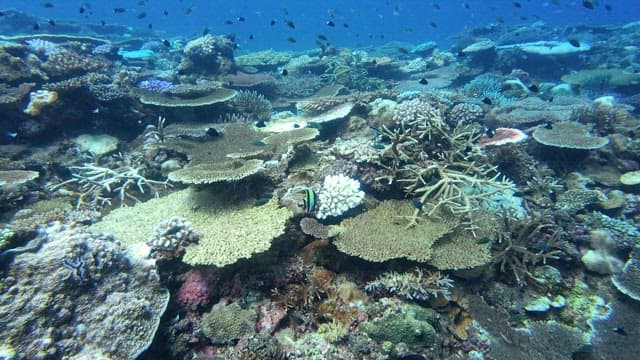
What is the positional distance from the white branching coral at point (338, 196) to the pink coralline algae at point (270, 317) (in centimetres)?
142

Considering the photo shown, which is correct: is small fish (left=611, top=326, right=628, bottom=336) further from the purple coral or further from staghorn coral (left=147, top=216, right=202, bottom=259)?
the purple coral

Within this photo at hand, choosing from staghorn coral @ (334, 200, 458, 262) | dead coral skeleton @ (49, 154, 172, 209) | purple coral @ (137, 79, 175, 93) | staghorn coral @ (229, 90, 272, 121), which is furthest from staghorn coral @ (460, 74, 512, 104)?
dead coral skeleton @ (49, 154, 172, 209)

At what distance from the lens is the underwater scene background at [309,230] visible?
392 centimetres

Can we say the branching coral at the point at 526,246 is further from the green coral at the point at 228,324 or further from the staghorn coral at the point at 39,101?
the staghorn coral at the point at 39,101

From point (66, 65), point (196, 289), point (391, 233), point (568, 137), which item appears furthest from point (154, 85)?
point (568, 137)

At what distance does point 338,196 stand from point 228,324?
230cm

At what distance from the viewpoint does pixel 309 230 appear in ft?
15.7

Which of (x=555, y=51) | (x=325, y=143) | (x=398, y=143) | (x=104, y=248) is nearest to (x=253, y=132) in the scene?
(x=325, y=143)

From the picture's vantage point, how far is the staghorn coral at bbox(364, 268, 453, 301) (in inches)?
171

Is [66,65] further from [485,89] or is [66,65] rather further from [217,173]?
[485,89]

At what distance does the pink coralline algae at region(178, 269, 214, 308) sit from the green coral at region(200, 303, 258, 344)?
0.29m

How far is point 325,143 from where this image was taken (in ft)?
24.2

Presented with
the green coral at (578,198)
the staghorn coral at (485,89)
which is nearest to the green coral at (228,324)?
the green coral at (578,198)

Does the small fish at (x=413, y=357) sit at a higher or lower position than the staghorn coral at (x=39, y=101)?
lower
